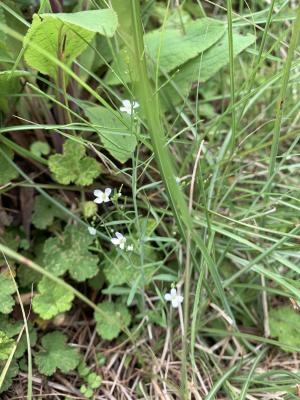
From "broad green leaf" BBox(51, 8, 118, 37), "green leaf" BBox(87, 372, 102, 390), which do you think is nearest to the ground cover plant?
"green leaf" BBox(87, 372, 102, 390)

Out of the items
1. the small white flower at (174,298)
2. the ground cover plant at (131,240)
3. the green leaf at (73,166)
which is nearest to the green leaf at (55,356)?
the ground cover plant at (131,240)

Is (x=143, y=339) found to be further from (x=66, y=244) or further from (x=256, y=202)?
(x=256, y=202)

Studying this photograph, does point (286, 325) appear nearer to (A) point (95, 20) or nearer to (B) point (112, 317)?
(B) point (112, 317)

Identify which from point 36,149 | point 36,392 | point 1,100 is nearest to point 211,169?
point 36,149

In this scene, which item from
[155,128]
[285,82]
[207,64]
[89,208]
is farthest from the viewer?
[207,64]

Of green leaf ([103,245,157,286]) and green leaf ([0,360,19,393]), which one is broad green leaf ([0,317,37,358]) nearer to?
green leaf ([0,360,19,393])

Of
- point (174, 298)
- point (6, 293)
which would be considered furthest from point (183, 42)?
point (6, 293)
